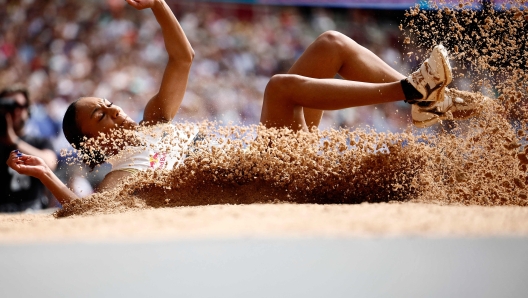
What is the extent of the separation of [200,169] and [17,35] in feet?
12.4

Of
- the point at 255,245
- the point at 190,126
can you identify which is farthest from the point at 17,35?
the point at 255,245

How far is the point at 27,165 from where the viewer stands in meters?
2.47

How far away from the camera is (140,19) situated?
5480 millimetres

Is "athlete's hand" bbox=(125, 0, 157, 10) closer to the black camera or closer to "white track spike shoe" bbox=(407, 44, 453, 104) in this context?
"white track spike shoe" bbox=(407, 44, 453, 104)

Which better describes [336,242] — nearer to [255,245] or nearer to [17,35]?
[255,245]

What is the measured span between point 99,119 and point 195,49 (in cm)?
306

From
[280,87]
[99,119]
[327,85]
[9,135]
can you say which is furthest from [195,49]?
[327,85]

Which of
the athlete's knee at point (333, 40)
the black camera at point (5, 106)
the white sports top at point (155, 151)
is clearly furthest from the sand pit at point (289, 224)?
the black camera at point (5, 106)

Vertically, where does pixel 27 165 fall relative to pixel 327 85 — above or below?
below

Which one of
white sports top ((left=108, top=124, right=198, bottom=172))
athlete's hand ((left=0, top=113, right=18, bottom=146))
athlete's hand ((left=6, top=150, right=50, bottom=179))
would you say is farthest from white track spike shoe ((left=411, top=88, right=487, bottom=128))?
athlete's hand ((left=0, top=113, right=18, bottom=146))

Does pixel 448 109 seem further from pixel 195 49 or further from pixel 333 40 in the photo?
pixel 195 49

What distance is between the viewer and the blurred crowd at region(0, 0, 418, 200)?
4.91 meters

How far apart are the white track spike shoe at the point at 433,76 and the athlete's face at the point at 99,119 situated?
137cm

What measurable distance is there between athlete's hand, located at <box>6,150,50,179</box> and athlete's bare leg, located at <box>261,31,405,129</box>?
1121 mm
